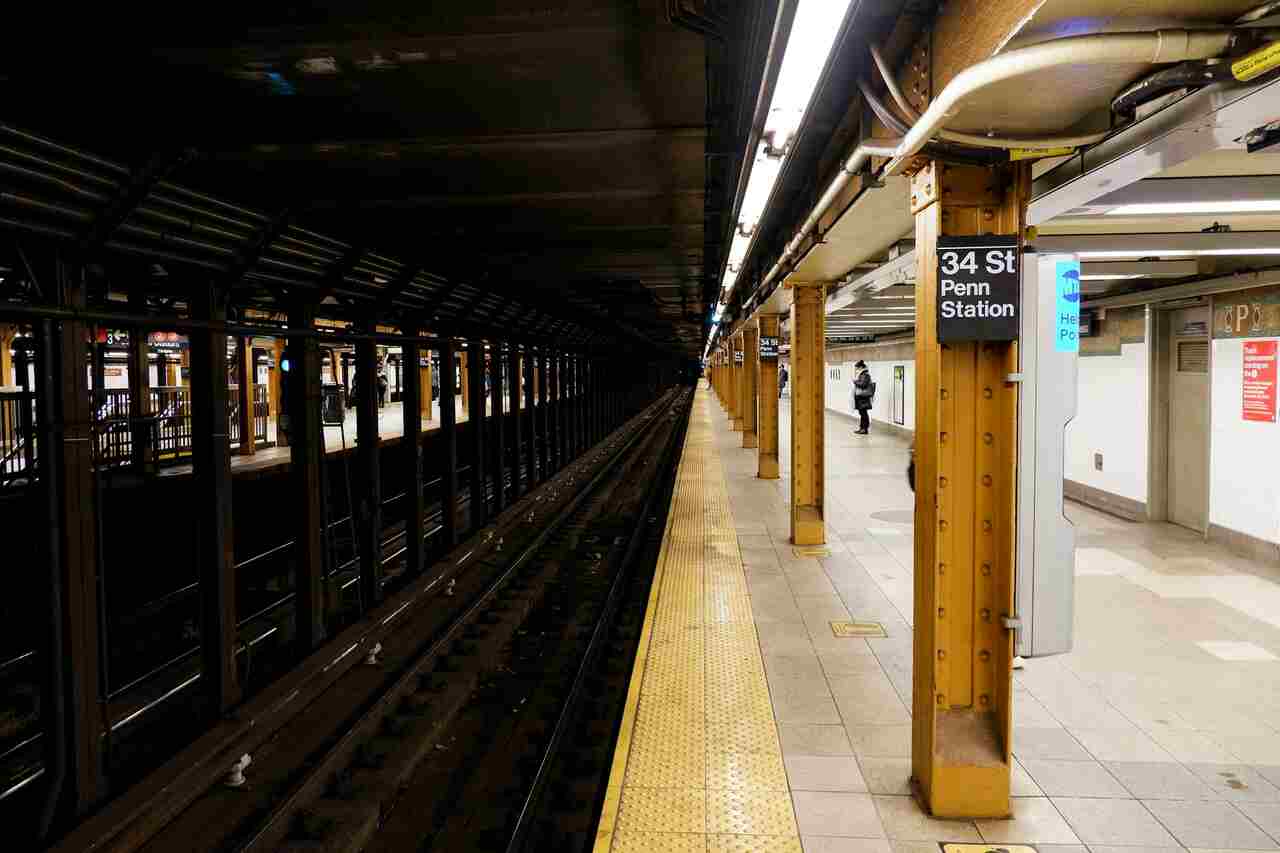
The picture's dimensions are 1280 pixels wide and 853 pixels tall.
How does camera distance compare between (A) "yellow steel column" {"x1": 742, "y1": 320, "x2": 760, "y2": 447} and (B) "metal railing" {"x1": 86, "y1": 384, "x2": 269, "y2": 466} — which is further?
(A) "yellow steel column" {"x1": 742, "y1": 320, "x2": 760, "y2": 447}

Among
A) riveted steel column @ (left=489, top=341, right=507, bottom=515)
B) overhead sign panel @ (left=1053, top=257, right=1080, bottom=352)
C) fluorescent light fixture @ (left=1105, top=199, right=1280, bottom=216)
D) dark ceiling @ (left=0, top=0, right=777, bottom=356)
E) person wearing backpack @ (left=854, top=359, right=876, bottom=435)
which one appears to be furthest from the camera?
person wearing backpack @ (left=854, top=359, right=876, bottom=435)

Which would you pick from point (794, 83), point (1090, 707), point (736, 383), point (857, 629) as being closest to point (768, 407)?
point (857, 629)

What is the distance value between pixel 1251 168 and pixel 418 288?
22.4 ft

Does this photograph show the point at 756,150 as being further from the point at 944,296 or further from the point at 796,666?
A: the point at 796,666

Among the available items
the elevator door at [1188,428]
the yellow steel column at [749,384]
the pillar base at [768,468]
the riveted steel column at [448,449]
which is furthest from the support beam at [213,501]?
the yellow steel column at [749,384]

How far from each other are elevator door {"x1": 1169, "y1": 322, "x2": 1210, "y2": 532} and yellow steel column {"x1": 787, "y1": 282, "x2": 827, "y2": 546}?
3595mm

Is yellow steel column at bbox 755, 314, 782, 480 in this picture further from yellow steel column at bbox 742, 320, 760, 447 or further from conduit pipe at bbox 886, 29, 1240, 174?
conduit pipe at bbox 886, 29, 1240, 174

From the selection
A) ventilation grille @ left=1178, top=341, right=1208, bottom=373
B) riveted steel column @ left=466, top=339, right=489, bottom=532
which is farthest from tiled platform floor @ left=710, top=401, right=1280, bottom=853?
riveted steel column @ left=466, top=339, right=489, bottom=532

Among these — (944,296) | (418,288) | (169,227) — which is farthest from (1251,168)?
(418,288)

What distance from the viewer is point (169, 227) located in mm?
4164

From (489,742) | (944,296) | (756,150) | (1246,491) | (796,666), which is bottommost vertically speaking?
(489,742)

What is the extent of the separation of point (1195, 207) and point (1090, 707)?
2.76 m

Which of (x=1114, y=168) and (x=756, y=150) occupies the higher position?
(x=756, y=150)

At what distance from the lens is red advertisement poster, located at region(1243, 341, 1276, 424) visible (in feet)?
21.8
